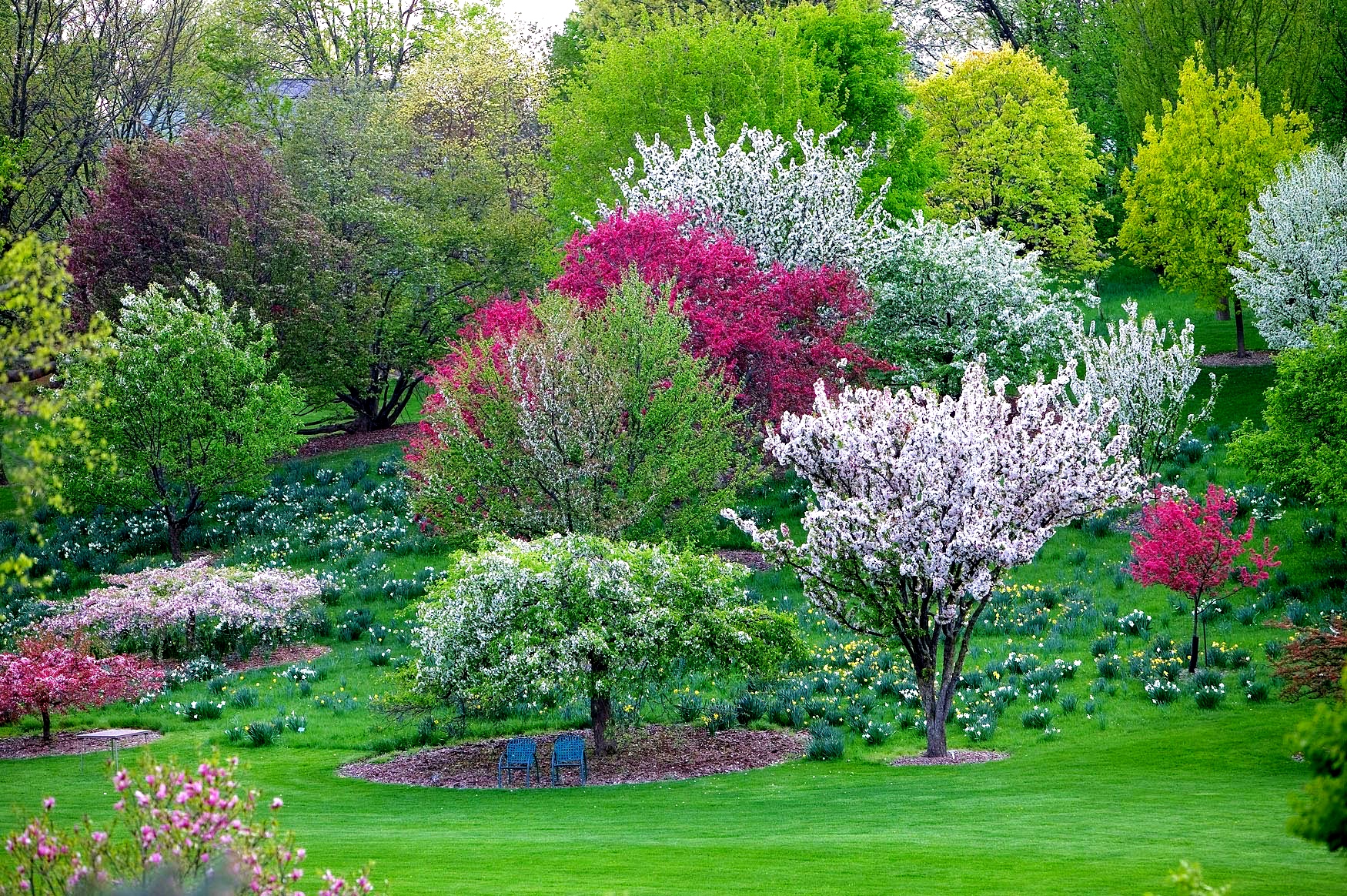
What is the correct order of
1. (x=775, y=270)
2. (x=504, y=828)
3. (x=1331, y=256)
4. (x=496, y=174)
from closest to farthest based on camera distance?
(x=504, y=828) → (x=775, y=270) → (x=1331, y=256) → (x=496, y=174)

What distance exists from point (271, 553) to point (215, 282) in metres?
10.8

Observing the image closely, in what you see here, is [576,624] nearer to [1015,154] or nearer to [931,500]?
[931,500]

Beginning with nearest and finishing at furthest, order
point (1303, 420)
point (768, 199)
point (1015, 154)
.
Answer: point (1303, 420) < point (768, 199) < point (1015, 154)

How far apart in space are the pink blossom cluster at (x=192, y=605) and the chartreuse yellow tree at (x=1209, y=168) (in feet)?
92.1

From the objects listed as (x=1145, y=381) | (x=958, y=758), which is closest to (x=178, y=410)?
(x=958, y=758)

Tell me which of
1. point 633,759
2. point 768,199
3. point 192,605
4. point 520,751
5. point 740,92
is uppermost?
point 740,92

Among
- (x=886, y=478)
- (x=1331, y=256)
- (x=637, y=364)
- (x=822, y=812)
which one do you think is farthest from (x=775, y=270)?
(x=822, y=812)

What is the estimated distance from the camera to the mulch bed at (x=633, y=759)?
2050 centimetres

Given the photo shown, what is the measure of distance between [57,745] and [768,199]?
69.7 ft

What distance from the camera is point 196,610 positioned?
2842 centimetres

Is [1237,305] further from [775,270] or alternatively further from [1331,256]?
[775,270]

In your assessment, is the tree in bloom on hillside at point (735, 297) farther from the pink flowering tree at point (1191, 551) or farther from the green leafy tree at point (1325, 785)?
the green leafy tree at point (1325, 785)

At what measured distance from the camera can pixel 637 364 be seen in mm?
25984

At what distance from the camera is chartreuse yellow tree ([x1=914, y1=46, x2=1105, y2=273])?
4922 cm
